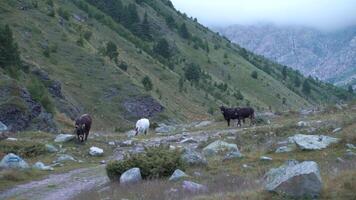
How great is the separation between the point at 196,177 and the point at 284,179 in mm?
5642

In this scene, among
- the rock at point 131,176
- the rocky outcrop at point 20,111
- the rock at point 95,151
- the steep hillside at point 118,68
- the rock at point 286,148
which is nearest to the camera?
the rock at point 131,176

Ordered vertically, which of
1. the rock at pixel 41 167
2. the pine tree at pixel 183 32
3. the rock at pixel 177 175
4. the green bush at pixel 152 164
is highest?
the pine tree at pixel 183 32

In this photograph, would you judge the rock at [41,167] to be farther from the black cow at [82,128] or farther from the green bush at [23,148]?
the black cow at [82,128]

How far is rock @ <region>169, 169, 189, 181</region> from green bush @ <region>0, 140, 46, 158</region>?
11741 mm

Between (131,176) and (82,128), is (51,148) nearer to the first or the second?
(82,128)

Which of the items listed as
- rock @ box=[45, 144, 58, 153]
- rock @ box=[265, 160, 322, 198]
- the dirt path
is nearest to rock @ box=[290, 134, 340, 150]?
the dirt path

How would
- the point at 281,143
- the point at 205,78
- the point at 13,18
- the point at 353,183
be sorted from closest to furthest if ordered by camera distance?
the point at 353,183 < the point at 281,143 < the point at 13,18 < the point at 205,78

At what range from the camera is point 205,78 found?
12912cm

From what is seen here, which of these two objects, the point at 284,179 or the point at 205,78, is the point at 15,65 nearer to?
the point at 284,179

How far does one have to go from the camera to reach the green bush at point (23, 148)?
28.7m

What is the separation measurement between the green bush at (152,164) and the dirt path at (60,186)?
85 centimetres

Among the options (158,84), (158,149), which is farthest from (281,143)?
(158,84)

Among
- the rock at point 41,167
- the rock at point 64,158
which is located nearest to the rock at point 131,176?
the rock at point 41,167

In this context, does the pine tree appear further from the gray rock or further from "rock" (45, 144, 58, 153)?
the gray rock
